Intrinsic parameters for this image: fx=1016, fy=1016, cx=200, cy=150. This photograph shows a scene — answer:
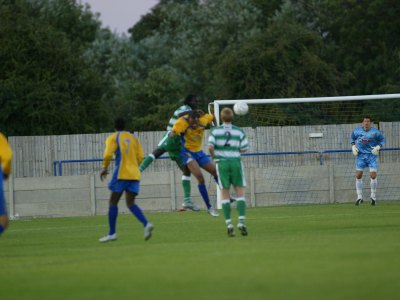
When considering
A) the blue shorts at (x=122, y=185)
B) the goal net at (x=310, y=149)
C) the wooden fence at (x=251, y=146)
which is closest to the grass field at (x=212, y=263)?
the blue shorts at (x=122, y=185)

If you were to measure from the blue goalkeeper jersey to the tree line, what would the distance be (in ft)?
33.6

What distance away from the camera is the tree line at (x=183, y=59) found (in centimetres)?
5091

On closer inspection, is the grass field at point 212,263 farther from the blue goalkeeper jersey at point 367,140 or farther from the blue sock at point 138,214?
the blue goalkeeper jersey at point 367,140

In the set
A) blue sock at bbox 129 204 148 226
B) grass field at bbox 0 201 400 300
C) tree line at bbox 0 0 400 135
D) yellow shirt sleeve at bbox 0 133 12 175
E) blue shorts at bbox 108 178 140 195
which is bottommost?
grass field at bbox 0 201 400 300

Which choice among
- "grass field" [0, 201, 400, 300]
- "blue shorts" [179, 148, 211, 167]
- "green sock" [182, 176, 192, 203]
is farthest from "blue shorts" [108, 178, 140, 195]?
"green sock" [182, 176, 192, 203]

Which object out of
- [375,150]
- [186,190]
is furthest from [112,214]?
[375,150]

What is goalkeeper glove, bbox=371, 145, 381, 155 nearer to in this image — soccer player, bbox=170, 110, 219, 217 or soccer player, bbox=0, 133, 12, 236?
soccer player, bbox=170, 110, 219, 217

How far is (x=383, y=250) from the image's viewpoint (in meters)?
13.5

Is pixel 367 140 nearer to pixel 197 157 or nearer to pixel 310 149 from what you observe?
pixel 197 157

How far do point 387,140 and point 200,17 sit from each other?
131 ft

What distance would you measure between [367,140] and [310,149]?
9.13 m

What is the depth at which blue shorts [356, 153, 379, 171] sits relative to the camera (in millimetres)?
28781

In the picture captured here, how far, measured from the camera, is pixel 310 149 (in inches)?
1489

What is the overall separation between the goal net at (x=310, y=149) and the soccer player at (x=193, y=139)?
6.15 meters
